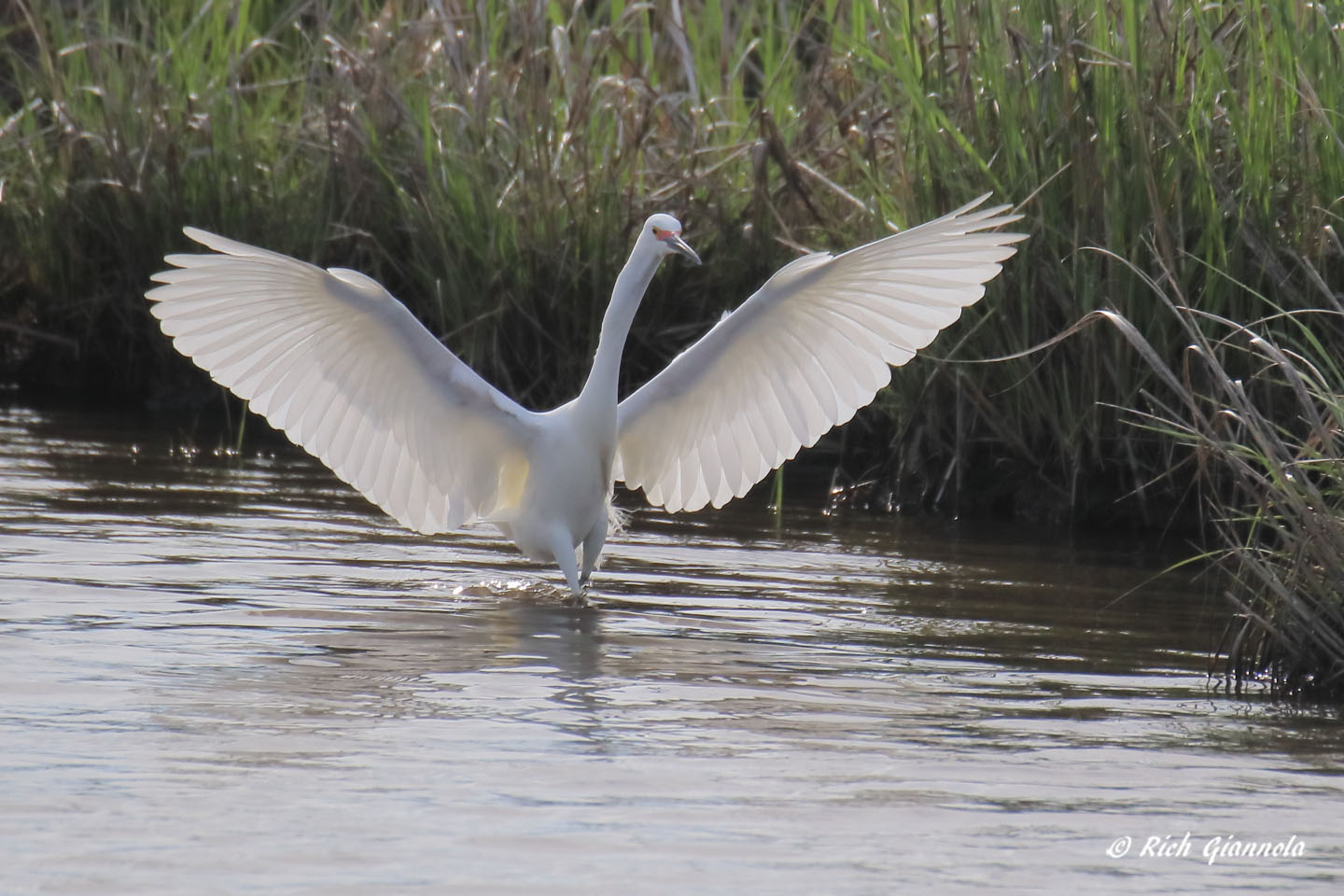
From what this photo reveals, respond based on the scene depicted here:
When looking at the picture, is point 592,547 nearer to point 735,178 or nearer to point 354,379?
point 354,379

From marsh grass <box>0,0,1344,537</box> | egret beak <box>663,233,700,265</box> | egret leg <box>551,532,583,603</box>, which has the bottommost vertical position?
egret leg <box>551,532,583,603</box>

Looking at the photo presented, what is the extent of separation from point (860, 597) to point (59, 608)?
88.1 inches

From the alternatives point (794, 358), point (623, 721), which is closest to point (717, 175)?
point (794, 358)

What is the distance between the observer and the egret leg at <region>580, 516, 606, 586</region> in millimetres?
5785

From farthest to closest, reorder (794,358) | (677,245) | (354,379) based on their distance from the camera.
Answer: (794,358), (354,379), (677,245)

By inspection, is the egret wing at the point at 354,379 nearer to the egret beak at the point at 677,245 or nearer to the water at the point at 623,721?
the water at the point at 623,721

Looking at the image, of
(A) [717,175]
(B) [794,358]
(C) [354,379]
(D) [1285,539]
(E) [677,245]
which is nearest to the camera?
(D) [1285,539]

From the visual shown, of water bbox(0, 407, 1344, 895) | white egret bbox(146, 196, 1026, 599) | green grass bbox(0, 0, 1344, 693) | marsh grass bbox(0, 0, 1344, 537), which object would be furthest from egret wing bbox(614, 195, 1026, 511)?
marsh grass bbox(0, 0, 1344, 537)

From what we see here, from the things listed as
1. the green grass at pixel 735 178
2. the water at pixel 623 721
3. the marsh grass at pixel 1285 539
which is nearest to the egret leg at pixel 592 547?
the water at pixel 623 721

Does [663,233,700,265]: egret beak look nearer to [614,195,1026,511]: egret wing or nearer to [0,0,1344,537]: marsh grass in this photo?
[614,195,1026,511]: egret wing

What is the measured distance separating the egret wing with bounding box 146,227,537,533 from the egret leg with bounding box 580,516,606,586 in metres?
0.33

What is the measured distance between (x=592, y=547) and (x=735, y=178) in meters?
2.98

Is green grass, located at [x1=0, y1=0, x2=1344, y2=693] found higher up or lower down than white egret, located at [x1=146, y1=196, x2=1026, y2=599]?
higher up

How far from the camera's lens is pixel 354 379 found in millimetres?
5539
